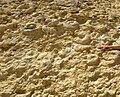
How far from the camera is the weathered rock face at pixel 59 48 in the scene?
4.20 ft

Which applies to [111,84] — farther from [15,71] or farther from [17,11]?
[17,11]

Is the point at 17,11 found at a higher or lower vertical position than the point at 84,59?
higher

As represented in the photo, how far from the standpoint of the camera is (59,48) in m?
1.47

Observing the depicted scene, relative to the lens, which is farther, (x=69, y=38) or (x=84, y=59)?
(x=69, y=38)

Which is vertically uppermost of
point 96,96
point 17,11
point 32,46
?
point 17,11

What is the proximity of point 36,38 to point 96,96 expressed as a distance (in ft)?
1.57

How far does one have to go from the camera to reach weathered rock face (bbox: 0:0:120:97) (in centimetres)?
128

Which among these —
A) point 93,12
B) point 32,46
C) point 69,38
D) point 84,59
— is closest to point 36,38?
point 32,46

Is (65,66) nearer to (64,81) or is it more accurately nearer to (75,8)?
(64,81)

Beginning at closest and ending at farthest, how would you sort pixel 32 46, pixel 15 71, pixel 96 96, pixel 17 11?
pixel 96 96 → pixel 15 71 → pixel 32 46 → pixel 17 11

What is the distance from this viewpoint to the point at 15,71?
1352 millimetres

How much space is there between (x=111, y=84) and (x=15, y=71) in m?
0.45

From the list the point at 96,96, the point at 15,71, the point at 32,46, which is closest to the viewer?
the point at 96,96

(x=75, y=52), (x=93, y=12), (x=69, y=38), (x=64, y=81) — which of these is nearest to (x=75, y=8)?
(x=93, y=12)
